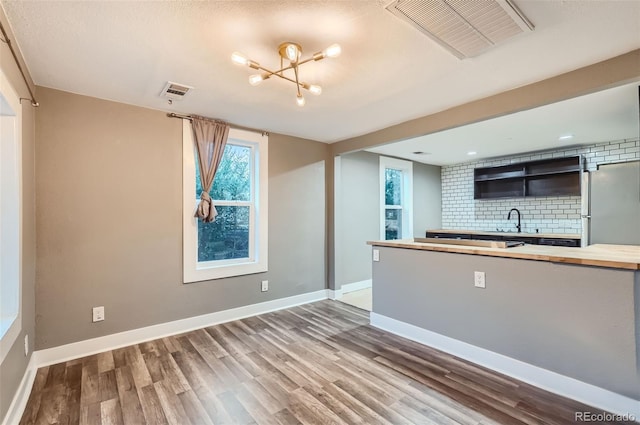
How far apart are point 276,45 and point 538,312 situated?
266 centimetres

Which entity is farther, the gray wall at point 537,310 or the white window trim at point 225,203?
the white window trim at point 225,203

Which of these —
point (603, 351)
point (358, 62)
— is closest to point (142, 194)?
point (358, 62)

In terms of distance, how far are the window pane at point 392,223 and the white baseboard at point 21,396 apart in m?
4.82

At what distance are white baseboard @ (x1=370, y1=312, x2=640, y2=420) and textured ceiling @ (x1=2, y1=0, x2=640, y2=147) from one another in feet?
7.32

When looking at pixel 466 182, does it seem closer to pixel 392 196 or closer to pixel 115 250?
pixel 392 196

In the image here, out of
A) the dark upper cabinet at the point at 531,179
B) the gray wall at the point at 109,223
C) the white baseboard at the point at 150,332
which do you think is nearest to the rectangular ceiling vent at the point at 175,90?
the gray wall at the point at 109,223

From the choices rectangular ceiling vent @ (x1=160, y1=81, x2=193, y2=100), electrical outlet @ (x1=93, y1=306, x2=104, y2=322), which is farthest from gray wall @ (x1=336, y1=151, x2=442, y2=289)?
electrical outlet @ (x1=93, y1=306, x2=104, y2=322)

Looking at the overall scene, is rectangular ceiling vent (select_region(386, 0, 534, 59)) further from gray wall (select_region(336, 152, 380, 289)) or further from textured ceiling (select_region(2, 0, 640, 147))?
gray wall (select_region(336, 152, 380, 289))

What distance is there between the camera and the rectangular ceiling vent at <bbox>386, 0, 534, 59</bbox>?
156cm

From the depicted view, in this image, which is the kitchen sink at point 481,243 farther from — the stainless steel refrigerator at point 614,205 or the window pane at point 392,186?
the window pane at point 392,186

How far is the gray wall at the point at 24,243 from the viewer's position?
171cm

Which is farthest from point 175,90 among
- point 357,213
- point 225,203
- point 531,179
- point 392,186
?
point 531,179

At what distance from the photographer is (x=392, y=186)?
5.84m

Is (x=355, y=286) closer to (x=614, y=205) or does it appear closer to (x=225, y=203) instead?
(x=225, y=203)
